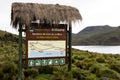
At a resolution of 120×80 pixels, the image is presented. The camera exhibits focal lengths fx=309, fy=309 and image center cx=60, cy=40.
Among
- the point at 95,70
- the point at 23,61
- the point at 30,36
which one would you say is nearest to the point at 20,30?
the point at 30,36

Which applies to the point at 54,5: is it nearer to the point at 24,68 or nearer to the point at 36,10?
the point at 36,10

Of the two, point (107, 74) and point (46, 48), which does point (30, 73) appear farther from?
point (107, 74)

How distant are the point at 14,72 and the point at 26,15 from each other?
9.15 feet

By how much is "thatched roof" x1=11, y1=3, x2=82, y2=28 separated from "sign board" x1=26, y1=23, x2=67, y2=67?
1.45 ft

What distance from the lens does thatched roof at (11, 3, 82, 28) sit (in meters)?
13.9

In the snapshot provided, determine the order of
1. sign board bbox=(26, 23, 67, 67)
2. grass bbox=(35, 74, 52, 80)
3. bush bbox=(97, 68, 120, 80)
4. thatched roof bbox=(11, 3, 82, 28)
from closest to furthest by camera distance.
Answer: thatched roof bbox=(11, 3, 82, 28) → sign board bbox=(26, 23, 67, 67) → grass bbox=(35, 74, 52, 80) → bush bbox=(97, 68, 120, 80)

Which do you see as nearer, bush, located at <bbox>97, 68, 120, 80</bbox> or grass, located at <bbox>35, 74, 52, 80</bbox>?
grass, located at <bbox>35, 74, 52, 80</bbox>

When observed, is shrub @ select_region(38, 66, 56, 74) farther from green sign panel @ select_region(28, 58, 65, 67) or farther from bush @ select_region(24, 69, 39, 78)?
Result: green sign panel @ select_region(28, 58, 65, 67)

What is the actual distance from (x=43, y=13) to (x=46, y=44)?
1.50 metres

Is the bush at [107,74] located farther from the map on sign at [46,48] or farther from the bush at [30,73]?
the bush at [30,73]

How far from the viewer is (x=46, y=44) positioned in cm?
1481

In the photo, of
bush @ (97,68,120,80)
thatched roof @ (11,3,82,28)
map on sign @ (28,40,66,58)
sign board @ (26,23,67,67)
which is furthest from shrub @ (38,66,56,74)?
bush @ (97,68,120,80)

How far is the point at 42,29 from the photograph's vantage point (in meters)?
14.7

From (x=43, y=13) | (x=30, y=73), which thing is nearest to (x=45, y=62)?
(x=30, y=73)
